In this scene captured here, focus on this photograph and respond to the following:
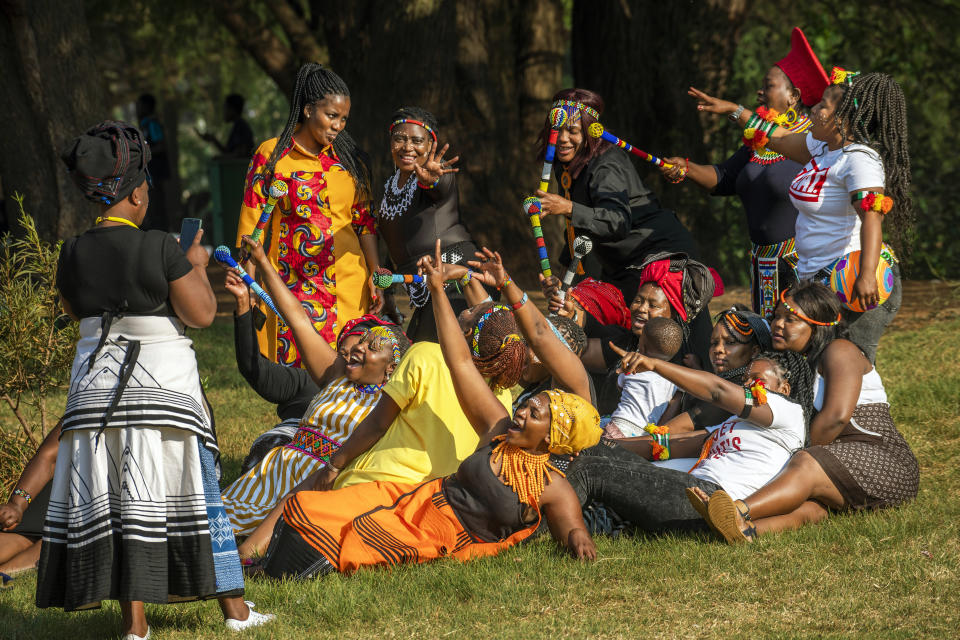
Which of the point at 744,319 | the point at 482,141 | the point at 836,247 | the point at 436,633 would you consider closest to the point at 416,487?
the point at 436,633

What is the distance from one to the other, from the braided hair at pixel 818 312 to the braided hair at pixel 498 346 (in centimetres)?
142

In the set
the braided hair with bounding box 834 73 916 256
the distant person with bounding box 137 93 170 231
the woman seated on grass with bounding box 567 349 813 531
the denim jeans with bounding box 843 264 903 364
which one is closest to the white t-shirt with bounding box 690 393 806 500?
the woman seated on grass with bounding box 567 349 813 531

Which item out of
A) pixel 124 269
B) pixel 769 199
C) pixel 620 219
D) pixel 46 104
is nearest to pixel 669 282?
pixel 620 219

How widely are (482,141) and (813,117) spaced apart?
591 centimetres

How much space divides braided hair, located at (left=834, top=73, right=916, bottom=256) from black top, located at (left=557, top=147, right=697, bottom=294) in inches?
51.1

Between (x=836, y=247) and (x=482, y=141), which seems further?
(x=482, y=141)

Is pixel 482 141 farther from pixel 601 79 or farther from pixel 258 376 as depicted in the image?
pixel 258 376

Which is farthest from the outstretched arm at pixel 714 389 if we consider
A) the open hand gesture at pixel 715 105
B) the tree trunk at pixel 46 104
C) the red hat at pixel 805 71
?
the tree trunk at pixel 46 104

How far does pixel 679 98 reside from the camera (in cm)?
1145

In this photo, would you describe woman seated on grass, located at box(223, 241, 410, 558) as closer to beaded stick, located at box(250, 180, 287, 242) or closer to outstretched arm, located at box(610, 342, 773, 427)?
beaded stick, located at box(250, 180, 287, 242)

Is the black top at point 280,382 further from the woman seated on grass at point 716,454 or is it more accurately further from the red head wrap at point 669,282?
the red head wrap at point 669,282

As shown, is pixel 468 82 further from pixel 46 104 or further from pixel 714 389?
pixel 714 389

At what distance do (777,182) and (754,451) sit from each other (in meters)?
1.91

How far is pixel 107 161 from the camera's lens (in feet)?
12.7
